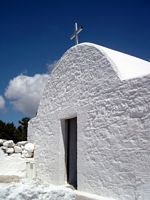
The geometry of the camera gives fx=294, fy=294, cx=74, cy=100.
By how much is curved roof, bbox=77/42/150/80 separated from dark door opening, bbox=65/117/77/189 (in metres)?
2.25

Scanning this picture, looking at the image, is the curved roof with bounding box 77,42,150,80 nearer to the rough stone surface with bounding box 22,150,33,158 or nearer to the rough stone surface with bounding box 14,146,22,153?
the rough stone surface with bounding box 22,150,33,158

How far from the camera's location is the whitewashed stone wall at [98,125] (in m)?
5.58

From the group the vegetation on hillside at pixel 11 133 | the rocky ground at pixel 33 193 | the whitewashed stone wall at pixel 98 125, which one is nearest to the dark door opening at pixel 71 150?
the whitewashed stone wall at pixel 98 125

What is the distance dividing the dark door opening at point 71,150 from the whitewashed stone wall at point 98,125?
21cm

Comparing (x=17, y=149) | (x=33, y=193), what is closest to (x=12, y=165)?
(x=17, y=149)

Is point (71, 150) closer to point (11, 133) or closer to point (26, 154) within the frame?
point (26, 154)

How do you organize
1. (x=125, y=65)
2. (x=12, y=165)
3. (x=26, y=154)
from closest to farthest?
1. (x=125, y=65)
2. (x=12, y=165)
3. (x=26, y=154)

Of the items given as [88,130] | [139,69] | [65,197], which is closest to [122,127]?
[88,130]

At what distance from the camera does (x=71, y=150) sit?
8391 mm

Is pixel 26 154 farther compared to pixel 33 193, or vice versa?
pixel 26 154

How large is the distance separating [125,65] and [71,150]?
9.82 feet

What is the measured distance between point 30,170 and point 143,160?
477cm

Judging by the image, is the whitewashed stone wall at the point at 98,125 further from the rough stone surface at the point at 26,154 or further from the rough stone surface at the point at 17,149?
the rough stone surface at the point at 17,149

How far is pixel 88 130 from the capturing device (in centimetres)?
702
